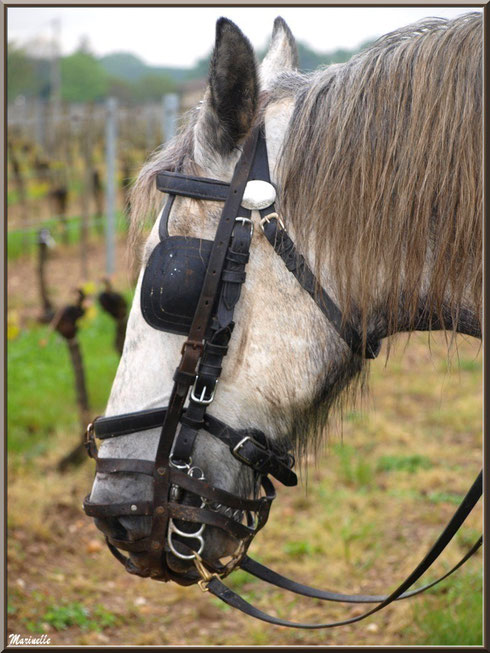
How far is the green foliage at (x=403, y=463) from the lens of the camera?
5422 mm

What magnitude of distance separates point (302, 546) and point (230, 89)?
3.27 m

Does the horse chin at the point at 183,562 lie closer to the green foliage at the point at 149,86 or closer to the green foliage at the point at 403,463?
the green foliage at the point at 403,463

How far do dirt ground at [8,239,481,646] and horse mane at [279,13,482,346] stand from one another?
3.29 feet

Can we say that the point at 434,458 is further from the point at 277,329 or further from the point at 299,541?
the point at 277,329

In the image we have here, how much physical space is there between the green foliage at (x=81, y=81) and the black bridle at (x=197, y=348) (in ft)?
117

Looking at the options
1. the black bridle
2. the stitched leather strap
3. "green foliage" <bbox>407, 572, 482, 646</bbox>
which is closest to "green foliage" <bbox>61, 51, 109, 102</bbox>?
"green foliage" <bbox>407, 572, 482, 646</bbox>

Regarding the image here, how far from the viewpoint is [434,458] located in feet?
18.3

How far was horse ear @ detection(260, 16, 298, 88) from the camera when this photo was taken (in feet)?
7.18

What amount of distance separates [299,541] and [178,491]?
2.72 metres

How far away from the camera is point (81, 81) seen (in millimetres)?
39312

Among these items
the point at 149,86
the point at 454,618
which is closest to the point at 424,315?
the point at 454,618

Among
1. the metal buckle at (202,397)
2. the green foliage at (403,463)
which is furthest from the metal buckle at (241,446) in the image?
the green foliage at (403,463)

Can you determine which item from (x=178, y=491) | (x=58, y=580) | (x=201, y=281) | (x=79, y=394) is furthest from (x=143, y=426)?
(x=79, y=394)

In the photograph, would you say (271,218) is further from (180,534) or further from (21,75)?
(21,75)
